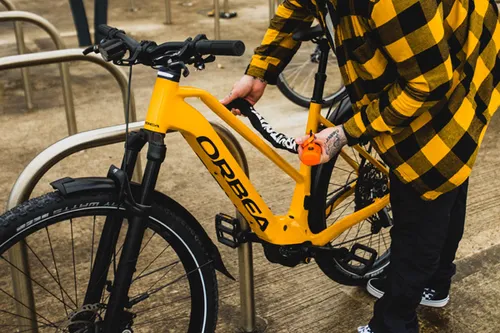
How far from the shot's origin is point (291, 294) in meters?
3.13

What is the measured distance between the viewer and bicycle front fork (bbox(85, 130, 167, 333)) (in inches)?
80.8

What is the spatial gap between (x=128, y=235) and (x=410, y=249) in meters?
1.06

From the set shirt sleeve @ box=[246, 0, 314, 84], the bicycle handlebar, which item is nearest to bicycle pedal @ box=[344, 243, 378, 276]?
shirt sleeve @ box=[246, 0, 314, 84]

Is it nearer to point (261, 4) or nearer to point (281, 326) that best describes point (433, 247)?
point (281, 326)

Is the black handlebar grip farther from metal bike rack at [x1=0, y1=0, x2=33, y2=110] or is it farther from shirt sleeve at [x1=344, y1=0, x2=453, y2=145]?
metal bike rack at [x1=0, y1=0, x2=33, y2=110]

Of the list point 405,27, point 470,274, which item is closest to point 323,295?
point 470,274

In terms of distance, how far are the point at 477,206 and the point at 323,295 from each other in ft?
4.30

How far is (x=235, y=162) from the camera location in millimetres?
2299

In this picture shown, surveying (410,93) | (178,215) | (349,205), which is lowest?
(349,205)

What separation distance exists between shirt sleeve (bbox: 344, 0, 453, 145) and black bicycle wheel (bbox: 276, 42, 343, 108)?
3.27 metres

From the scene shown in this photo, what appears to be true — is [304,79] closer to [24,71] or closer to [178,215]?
[24,71]

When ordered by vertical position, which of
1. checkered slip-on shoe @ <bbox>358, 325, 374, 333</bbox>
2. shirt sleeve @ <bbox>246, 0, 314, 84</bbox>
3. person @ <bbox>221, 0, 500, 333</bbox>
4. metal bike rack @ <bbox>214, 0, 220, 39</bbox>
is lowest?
checkered slip-on shoe @ <bbox>358, 325, 374, 333</bbox>

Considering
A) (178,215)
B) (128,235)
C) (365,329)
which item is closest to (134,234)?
(128,235)

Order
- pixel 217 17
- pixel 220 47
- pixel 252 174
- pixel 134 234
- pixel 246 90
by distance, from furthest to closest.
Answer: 1. pixel 217 17
2. pixel 252 174
3. pixel 246 90
4. pixel 134 234
5. pixel 220 47
